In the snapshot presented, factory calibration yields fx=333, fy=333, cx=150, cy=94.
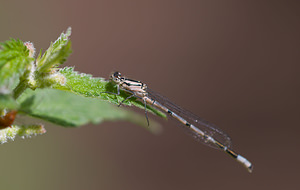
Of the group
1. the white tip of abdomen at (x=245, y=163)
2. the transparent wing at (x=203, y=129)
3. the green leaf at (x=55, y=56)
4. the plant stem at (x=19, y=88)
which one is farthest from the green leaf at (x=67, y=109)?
the white tip of abdomen at (x=245, y=163)

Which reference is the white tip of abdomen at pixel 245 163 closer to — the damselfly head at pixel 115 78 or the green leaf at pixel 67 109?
the damselfly head at pixel 115 78

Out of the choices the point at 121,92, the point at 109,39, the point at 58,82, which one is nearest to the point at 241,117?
the point at 109,39

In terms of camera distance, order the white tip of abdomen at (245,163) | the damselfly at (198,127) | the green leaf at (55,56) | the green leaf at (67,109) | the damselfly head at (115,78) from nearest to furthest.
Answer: the green leaf at (55,56)
the green leaf at (67,109)
the damselfly head at (115,78)
the damselfly at (198,127)
the white tip of abdomen at (245,163)

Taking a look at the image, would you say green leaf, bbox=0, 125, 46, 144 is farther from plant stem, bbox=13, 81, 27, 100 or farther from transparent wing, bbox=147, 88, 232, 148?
transparent wing, bbox=147, 88, 232, 148

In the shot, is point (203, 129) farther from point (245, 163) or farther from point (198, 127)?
point (245, 163)

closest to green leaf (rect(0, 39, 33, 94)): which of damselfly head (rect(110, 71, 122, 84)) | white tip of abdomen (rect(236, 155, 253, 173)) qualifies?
damselfly head (rect(110, 71, 122, 84))

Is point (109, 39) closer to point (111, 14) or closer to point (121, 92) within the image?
point (111, 14)

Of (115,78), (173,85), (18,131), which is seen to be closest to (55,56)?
(18,131)
